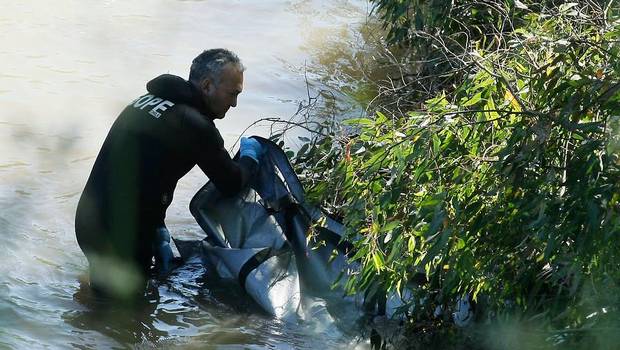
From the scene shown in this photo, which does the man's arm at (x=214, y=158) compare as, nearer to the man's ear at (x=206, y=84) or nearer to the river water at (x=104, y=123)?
the man's ear at (x=206, y=84)

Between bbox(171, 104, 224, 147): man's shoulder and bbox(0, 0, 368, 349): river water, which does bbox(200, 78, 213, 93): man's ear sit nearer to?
bbox(171, 104, 224, 147): man's shoulder

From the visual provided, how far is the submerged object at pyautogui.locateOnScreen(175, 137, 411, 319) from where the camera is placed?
5719 mm

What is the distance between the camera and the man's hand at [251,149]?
600 cm

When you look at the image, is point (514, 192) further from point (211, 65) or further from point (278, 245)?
point (211, 65)

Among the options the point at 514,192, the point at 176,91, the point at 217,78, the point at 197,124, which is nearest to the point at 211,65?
the point at 217,78

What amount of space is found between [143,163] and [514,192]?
2.16m

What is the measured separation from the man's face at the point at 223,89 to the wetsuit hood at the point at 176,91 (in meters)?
0.06

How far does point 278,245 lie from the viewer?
588cm

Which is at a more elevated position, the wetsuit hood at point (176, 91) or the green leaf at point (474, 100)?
the green leaf at point (474, 100)

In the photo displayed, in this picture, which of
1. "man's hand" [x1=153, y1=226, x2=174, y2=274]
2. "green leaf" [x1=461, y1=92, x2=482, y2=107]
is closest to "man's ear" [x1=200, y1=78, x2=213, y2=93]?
"man's hand" [x1=153, y1=226, x2=174, y2=274]

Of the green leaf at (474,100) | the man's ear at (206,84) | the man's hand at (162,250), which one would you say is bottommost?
the man's hand at (162,250)

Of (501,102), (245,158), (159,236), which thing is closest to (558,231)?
(501,102)

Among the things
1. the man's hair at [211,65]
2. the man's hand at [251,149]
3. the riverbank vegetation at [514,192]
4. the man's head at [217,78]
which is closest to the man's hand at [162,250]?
the man's hand at [251,149]

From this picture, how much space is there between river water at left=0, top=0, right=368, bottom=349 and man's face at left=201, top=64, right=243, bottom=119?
113 cm
